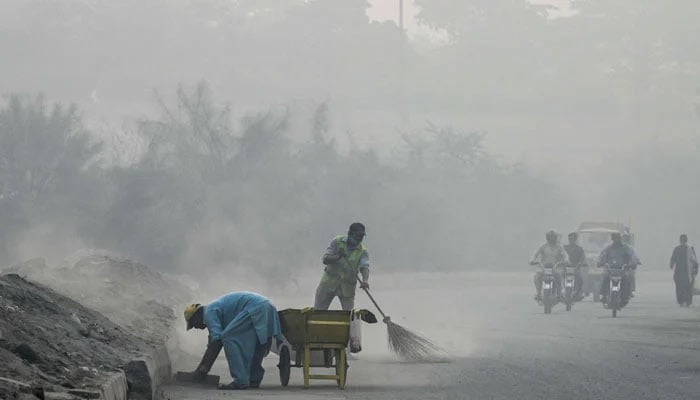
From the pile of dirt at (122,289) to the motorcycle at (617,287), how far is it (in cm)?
831

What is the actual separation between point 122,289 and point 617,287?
9.47m

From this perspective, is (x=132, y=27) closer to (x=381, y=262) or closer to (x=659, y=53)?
(x=381, y=262)

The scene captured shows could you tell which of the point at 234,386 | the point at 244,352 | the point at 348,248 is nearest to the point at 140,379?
the point at 234,386

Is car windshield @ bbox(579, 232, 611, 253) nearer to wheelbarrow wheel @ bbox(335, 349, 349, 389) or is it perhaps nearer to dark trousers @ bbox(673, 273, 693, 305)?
dark trousers @ bbox(673, 273, 693, 305)

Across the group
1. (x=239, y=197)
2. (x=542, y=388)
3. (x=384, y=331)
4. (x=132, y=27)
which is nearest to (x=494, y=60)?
(x=132, y=27)

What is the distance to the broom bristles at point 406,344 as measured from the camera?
60.4ft

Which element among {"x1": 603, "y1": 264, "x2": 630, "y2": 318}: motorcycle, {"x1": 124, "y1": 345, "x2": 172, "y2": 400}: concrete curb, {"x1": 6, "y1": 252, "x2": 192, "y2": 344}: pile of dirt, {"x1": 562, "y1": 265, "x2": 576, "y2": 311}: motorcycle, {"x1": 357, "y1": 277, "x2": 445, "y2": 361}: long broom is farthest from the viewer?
{"x1": 562, "y1": 265, "x2": 576, "y2": 311}: motorcycle

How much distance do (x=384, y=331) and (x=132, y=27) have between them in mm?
65484

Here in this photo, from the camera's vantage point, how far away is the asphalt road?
1487 cm

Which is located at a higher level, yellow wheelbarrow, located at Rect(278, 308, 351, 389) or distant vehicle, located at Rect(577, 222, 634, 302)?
distant vehicle, located at Rect(577, 222, 634, 302)

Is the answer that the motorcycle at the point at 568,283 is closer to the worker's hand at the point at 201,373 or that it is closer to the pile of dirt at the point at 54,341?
the pile of dirt at the point at 54,341

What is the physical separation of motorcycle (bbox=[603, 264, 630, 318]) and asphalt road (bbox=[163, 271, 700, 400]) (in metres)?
0.32

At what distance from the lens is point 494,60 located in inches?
4417

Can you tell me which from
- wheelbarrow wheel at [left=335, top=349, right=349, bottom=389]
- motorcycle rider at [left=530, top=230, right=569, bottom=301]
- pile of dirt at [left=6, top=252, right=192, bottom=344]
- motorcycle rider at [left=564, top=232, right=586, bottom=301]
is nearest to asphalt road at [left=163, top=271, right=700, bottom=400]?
wheelbarrow wheel at [left=335, top=349, right=349, bottom=389]
